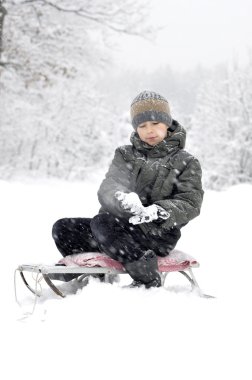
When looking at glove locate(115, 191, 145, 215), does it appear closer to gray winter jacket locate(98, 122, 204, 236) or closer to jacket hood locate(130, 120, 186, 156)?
gray winter jacket locate(98, 122, 204, 236)

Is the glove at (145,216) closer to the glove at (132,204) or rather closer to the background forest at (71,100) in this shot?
the glove at (132,204)

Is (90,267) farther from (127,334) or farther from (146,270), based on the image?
(127,334)

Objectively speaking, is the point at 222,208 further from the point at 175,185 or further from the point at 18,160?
the point at 18,160

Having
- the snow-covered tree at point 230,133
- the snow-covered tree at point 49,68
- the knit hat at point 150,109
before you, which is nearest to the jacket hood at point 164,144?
the knit hat at point 150,109

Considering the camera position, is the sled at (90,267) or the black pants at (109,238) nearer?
Result: the sled at (90,267)

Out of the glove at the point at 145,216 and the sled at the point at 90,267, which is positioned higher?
the glove at the point at 145,216

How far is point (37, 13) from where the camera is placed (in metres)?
14.6

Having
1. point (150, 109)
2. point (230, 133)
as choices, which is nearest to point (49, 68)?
point (150, 109)

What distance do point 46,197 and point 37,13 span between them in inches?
274

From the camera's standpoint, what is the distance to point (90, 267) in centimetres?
357

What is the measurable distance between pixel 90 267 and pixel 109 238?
248 millimetres

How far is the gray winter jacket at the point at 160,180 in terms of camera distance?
145 inches

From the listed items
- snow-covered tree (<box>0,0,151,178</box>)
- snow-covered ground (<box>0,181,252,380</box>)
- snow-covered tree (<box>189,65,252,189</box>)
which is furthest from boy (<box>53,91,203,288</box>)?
snow-covered tree (<box>189,65,252,189</box>)

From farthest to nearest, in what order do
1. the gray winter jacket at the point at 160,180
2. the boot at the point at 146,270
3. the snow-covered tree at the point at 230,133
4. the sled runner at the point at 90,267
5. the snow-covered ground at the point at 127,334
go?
1. the snow-covered tree at the point at 230,133
2. the gray winter jacket at the point at 160,180
3. the boot at the point at 146,270
4. the sled runner at the point at 90,267
5. the snow-covered ground at the point at 127,334
